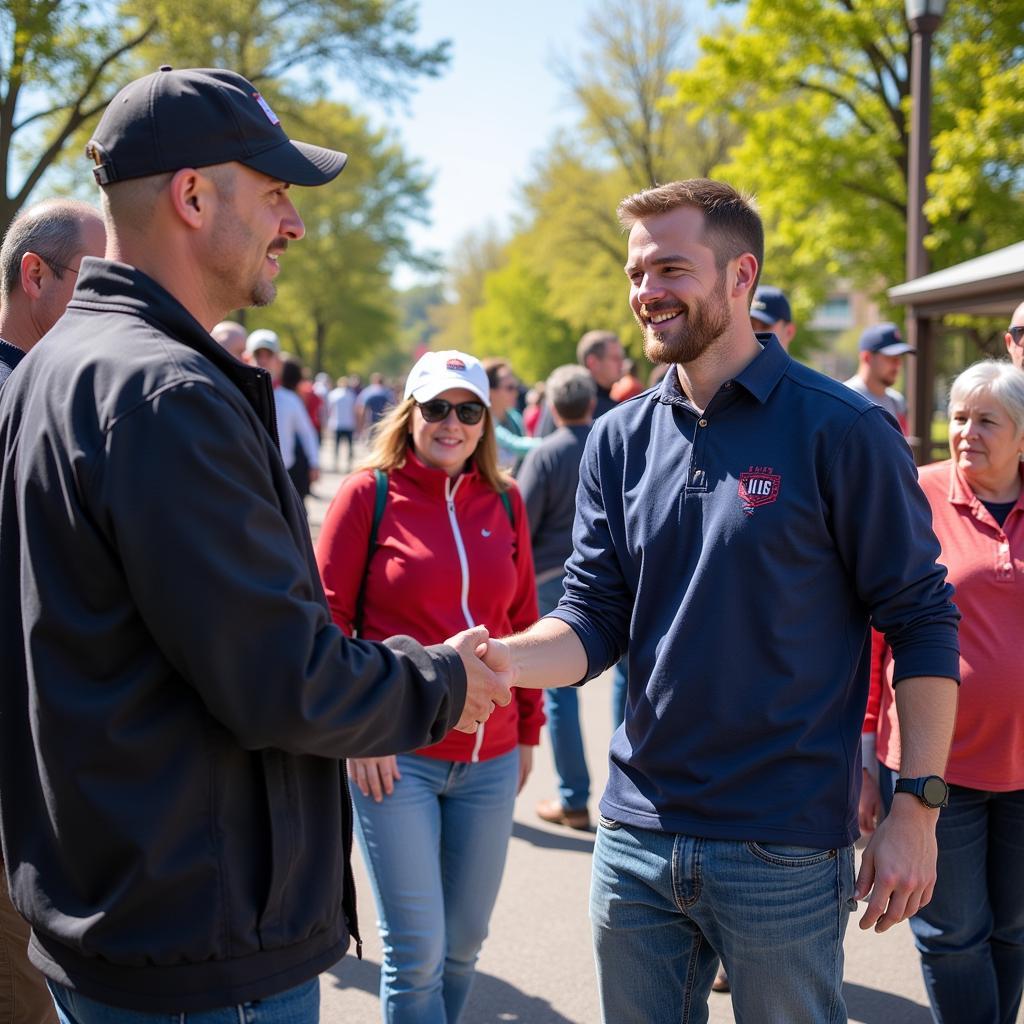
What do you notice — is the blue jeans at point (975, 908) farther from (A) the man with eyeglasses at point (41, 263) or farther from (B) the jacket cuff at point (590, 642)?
(A) the man with eyeglasses at point (41, 263)

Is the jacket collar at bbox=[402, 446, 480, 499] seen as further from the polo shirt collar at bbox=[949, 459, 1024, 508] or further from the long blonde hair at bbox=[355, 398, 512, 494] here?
the polo shirt collar at bbox=[949, 459, 1024, 508]

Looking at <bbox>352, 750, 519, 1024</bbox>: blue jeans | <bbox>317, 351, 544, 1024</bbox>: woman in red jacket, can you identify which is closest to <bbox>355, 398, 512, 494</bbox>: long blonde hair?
<bbox>317, 351, 544, 1024</bbox>: woman in red jacket

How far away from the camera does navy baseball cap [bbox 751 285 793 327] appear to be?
609cm

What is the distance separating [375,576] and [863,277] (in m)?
21.7

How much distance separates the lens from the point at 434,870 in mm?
3443

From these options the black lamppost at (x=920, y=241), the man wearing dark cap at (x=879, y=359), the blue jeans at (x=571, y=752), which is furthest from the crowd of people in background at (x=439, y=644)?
the black lamppost at (x=920, y=241)

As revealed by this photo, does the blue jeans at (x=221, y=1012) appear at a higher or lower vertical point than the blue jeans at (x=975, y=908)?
higher

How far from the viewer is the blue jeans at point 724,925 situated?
2430 mm

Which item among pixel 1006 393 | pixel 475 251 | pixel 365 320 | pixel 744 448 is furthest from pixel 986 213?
pixel 475 251

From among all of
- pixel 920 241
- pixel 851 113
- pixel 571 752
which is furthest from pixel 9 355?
pixel 851 113

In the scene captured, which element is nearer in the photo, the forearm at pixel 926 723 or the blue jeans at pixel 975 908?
the forearm at pixel 926 723

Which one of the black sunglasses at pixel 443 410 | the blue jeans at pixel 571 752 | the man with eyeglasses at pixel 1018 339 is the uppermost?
the man with eyeglasses at pixel 1018 339

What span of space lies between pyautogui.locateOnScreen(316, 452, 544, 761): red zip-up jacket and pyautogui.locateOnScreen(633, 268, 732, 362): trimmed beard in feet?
4.18

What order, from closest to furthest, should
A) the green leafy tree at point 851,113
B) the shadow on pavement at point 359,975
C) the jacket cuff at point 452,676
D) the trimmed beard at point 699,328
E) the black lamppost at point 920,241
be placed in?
the jacket cuff at point 452,676 < the trimmed beard at point 699,328 < the shadow on pavement at point 359,975 < the black lamppost at point 920,241 < the green leafy tree at point 851,113
